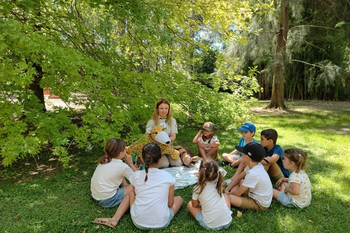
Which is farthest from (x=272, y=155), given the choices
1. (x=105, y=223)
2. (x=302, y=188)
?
(x=105, y=223)

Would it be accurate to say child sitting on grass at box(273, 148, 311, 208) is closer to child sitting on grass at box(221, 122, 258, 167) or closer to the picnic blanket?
child sitting on grass at box(221, 122, 258, 167)

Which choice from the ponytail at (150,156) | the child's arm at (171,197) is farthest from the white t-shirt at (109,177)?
the child's arm at (171,197)

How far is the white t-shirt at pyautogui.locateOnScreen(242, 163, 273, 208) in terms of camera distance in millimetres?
2545

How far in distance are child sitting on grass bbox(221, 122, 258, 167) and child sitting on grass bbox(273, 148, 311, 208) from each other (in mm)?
875

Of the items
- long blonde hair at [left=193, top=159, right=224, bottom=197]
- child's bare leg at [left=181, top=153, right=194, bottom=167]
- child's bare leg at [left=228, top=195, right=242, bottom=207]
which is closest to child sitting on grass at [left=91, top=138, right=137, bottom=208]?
long blonde hair at [left=193, top=159, right=224, bottom=197]

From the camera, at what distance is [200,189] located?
2350 millimetres

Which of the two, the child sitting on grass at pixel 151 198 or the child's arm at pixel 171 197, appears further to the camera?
the child's arm at pixel 171 197

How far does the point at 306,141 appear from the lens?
572cm

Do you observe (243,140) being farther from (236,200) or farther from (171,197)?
(171,197)

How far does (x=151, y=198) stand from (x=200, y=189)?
0.50m

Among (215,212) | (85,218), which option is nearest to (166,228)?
(215,212)

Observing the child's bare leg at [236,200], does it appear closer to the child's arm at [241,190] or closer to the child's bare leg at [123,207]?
the child's arm at [241,190]

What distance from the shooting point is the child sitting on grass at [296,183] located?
2.63 meters

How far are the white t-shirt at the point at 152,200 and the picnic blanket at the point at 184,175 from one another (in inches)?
40.1
